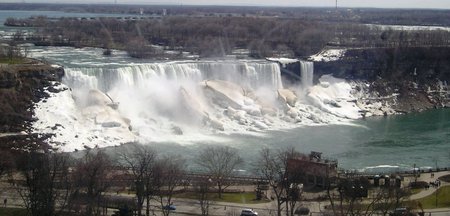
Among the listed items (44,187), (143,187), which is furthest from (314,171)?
(44,187)

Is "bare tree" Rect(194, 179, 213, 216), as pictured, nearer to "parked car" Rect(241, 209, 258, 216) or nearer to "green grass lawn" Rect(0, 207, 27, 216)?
"parked car" Rect(241, 209, 258, 216)

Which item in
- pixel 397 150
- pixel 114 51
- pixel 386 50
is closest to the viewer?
pixel 397 150

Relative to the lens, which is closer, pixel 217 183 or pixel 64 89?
pixel 217 183

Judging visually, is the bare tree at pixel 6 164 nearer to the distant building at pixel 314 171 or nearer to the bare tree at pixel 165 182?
the bare tree at pixel 165 182

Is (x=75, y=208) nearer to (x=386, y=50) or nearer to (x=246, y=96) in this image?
(x=246, y=96)

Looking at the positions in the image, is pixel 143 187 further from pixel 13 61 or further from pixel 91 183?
pixel 13 61

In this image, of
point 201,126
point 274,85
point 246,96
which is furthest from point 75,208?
point 274,85

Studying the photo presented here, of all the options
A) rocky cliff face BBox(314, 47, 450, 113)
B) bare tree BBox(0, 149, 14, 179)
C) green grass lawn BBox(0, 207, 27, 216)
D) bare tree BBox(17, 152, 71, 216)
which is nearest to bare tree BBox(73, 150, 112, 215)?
bare tree BBox(17, 152, 71, 216)
